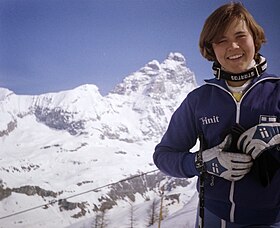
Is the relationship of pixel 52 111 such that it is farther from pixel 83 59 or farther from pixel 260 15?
pixel 260 15

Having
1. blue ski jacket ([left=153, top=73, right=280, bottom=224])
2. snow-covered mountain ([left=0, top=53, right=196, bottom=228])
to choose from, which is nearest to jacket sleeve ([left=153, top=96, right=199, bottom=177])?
blue ski jacket ([left=153, top=73, right=280, bottom=224])

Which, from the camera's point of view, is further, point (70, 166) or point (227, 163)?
point (70, 166)

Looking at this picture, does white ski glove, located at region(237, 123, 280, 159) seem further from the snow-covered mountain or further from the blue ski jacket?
the snow-covered mountain

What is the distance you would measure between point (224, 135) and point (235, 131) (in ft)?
0.13

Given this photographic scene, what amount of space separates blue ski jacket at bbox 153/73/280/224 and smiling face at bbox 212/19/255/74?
1.9 inches

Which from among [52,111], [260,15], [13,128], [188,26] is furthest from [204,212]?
[52,111]

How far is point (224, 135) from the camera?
0.69 metres

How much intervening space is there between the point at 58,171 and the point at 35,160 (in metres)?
0.25

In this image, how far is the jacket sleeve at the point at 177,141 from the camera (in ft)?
2.42

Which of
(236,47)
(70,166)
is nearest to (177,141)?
(236,47)

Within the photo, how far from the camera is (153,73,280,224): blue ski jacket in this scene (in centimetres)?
65

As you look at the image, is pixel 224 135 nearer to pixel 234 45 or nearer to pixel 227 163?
pixel 227 163

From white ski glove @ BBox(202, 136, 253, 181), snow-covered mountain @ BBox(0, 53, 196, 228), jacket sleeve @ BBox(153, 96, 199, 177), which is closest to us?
white ski glove @ BBox(202, 136, 253, 181)

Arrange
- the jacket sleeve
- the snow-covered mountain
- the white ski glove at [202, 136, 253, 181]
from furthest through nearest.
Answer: the snow-covered mountain < the jacket sleeve < the white ski glove at [202, 136, 253, 181]
